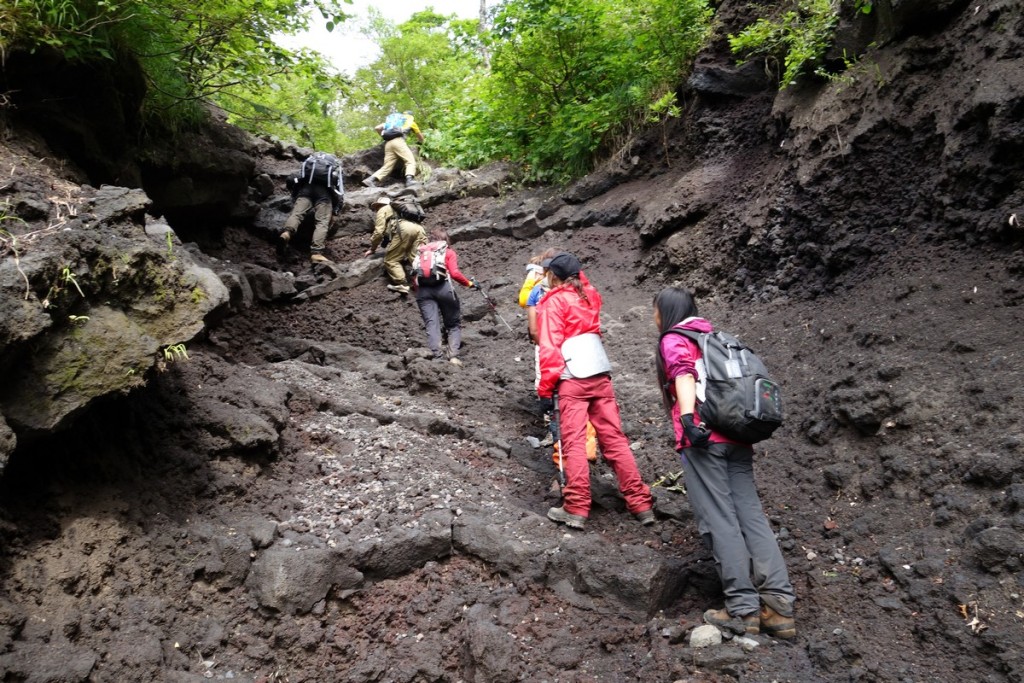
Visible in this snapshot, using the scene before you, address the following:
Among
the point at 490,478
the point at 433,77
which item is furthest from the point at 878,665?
the point at 433,77

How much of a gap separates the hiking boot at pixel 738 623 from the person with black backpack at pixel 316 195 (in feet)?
30.5

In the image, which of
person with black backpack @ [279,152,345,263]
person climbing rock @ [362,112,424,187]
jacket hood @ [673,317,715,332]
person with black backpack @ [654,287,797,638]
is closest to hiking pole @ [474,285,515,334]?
person with black backpack @ [279,152,345,263]

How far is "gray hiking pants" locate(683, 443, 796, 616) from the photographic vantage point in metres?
3.90

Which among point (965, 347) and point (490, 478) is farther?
point (490, 478)

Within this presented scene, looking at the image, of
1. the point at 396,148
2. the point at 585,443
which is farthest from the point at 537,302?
the point at 396,148

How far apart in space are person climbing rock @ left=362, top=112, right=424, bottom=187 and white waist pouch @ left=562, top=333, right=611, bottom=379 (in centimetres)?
1037

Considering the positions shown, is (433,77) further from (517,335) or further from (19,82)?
(19,82)

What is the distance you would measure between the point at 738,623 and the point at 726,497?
719 mm

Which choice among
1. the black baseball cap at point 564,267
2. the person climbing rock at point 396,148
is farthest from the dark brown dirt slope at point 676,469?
the person climbing rock at point 396,148

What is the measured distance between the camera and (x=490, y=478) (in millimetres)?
6070

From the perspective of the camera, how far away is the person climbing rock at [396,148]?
14930 mm

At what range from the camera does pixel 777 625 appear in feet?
12.6

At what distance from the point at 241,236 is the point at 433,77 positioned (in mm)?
12950

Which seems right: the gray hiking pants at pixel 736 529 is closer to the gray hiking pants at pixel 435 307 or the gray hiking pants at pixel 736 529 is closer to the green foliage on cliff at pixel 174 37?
the gray hiking pants at pixel 435 307
